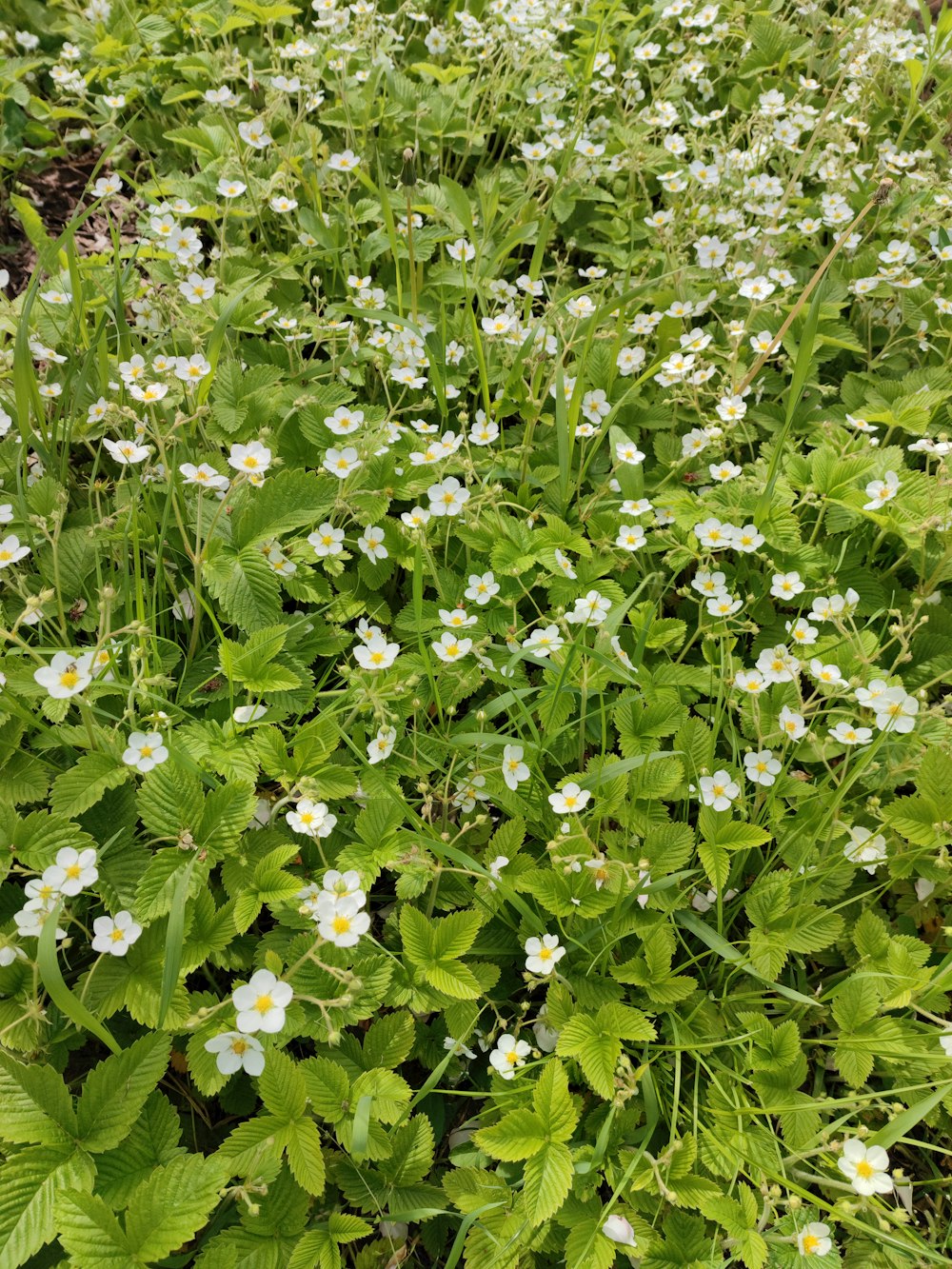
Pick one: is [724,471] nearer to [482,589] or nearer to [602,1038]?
[482,589]

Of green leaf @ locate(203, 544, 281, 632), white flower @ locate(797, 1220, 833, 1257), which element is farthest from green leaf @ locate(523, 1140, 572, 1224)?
green leaf @ locate(203, 544, 281, 632)

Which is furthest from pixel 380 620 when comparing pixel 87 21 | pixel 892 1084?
pixel 87 21

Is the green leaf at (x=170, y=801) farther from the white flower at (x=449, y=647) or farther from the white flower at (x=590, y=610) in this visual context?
the white flower at (x=590, y=610)

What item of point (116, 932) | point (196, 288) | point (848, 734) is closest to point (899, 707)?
point (848, 734)

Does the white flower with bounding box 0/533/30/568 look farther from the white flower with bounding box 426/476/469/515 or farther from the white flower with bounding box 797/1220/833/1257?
the white flower with bounding box 797/1220/833/1257

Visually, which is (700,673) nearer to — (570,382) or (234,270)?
(570,382)

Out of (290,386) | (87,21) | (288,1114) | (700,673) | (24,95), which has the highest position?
(87,21)
